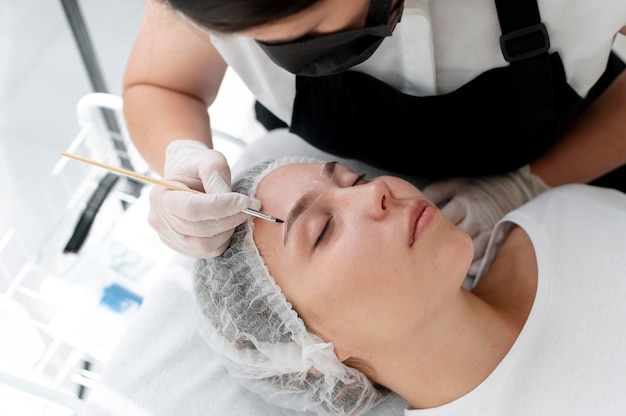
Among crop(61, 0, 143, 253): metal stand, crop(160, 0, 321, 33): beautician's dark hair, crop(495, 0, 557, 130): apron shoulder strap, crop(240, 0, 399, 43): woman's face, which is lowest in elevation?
crop(61, 0, 143, 253): metal stand

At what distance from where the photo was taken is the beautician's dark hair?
91 cm

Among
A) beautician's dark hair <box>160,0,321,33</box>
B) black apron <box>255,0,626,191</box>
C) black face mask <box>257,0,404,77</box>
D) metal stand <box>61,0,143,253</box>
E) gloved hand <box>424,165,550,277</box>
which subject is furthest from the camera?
metal stand <box>61,0,143,253</box>

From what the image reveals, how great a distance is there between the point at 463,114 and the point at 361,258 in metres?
0.45

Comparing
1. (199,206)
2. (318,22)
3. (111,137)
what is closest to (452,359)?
(199,206)

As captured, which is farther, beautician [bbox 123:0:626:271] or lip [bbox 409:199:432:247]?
lip [bbox 409:199:432:247]

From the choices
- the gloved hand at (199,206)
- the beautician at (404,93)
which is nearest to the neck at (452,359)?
the beautician at (404,93)

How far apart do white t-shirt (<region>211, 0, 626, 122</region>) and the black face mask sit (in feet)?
0.57

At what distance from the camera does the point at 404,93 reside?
1497 millimetres

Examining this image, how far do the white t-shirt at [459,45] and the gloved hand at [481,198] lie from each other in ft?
1.21

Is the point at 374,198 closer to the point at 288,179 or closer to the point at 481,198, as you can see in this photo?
the point at 288,179

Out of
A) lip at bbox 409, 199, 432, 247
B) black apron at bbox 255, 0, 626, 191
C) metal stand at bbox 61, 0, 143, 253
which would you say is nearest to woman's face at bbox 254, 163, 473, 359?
lip at bbox 409, 199, 432, 247

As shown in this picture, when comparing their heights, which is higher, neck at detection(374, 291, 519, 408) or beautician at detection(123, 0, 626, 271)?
beautician at detection(123, 0, 626, 271)

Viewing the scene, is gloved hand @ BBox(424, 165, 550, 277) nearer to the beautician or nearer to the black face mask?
the beautician

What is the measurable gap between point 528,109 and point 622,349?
1.77 ft
